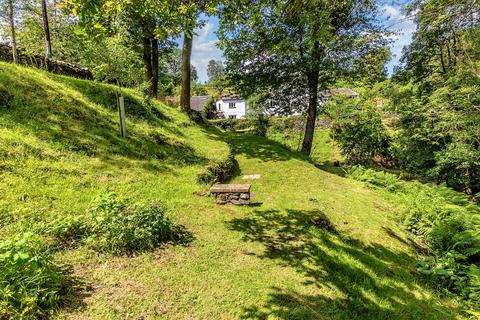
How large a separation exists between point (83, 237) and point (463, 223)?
8716mm

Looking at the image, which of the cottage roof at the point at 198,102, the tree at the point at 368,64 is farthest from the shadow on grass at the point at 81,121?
the cottage roof at the point at 198,102

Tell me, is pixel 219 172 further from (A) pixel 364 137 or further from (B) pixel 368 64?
(A) pixel 364 137

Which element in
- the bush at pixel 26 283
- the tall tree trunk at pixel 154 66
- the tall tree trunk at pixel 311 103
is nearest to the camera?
the bush at pixel 26 283

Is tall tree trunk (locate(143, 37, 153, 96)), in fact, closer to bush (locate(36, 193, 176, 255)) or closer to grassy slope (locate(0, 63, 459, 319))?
grassy slope (locate(0, 63, 459, 319))

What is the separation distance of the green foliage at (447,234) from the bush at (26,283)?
6.06 meters

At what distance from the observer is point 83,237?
12.9 feet

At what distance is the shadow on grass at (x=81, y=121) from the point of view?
6.27 m

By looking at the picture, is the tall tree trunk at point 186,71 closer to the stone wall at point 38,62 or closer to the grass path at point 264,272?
the stone wall at point 38,62

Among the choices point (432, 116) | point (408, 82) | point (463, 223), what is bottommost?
point (463, 223)

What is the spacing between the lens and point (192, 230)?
4.97 meters

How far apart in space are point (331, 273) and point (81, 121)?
291 inches

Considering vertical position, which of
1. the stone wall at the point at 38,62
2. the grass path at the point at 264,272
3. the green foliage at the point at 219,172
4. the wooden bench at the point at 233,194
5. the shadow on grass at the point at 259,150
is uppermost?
the stone wall at the point at 38,62

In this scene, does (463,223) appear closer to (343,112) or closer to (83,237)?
(83,237)

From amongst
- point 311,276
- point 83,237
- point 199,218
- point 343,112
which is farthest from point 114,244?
point 343,112
